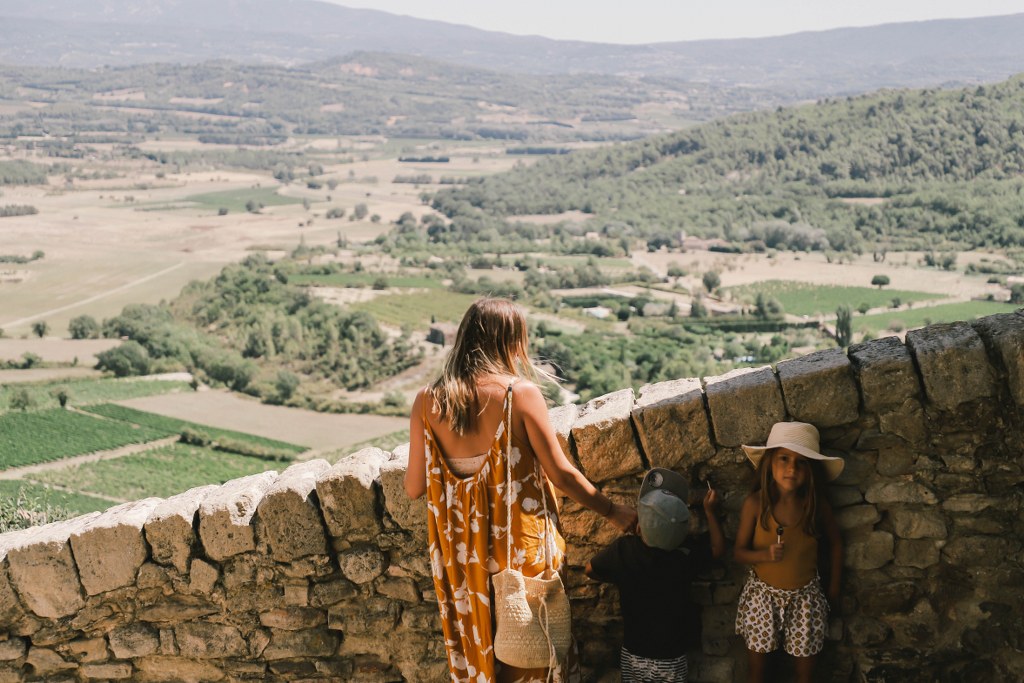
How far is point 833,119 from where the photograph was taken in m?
83.7

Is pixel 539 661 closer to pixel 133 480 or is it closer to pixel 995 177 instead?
pixel 133 480

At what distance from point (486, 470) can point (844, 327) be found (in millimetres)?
48302

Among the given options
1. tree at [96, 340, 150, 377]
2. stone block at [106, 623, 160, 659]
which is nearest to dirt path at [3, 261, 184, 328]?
tree at [96, 340, 150, 377]

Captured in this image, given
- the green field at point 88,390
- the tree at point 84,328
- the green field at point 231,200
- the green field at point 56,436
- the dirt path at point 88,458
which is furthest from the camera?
the green field at point 231,200

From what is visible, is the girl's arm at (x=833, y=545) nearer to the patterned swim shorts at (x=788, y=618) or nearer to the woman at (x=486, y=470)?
the patterned swim shorts at (x=788, y=618)

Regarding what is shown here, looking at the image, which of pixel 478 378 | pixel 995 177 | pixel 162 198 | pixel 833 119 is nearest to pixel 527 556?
pixel 478 378

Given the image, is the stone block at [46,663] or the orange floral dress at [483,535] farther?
the stone block at [46,663]

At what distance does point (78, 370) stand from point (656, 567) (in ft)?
173

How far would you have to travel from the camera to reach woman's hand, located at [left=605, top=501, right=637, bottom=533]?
3.28 meters

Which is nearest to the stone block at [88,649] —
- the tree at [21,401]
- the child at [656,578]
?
the child at [656,578]

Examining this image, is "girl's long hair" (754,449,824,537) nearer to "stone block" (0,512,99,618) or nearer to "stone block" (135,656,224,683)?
"stone block" (135,656,224,683)

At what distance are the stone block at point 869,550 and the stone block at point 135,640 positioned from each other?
2.88 meters

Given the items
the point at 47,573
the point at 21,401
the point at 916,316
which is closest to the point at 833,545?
the point at 47,573

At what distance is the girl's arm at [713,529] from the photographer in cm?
355
